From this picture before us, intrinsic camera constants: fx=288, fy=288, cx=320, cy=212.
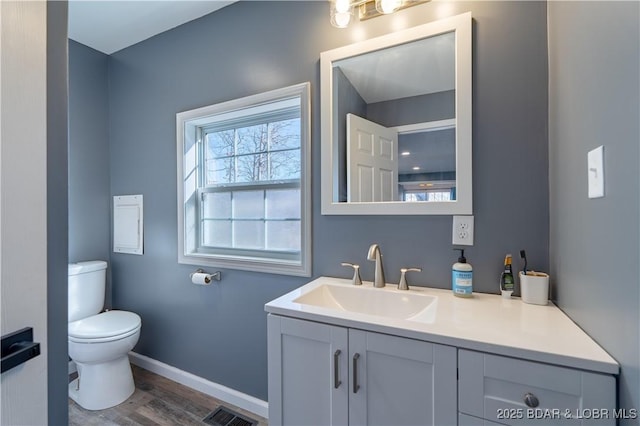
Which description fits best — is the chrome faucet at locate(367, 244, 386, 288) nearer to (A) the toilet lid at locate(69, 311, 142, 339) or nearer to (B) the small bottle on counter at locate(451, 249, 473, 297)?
(B) the small bottle on counter at locate(451, 249, 473, 297)

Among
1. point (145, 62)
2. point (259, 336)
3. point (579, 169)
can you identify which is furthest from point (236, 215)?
point (579, 169)

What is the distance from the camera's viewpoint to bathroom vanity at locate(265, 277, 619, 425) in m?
0.72

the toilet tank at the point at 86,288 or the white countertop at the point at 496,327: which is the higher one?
Answer: the white countertop at the point at 496,327

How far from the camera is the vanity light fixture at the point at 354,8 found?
1.35m

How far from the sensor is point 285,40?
5.40ft

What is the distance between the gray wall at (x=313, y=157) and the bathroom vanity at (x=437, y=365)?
0.29 metres

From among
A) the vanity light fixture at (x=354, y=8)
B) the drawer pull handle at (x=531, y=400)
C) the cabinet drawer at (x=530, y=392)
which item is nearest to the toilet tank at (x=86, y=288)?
the vanity light fixture at (x=354, y=8)

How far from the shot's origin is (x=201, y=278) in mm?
1801

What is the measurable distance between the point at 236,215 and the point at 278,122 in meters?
0.68

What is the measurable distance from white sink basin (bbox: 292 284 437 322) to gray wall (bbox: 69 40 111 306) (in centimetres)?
199

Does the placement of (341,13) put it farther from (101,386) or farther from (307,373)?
(101,386)

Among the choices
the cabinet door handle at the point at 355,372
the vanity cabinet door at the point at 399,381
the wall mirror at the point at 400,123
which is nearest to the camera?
the vanity cabinet door at the point at 399,381

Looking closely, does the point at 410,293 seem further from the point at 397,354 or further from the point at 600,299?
the point at 600,299

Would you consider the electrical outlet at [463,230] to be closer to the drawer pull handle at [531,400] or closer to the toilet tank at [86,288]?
the drawer pull handle at [531,400]
